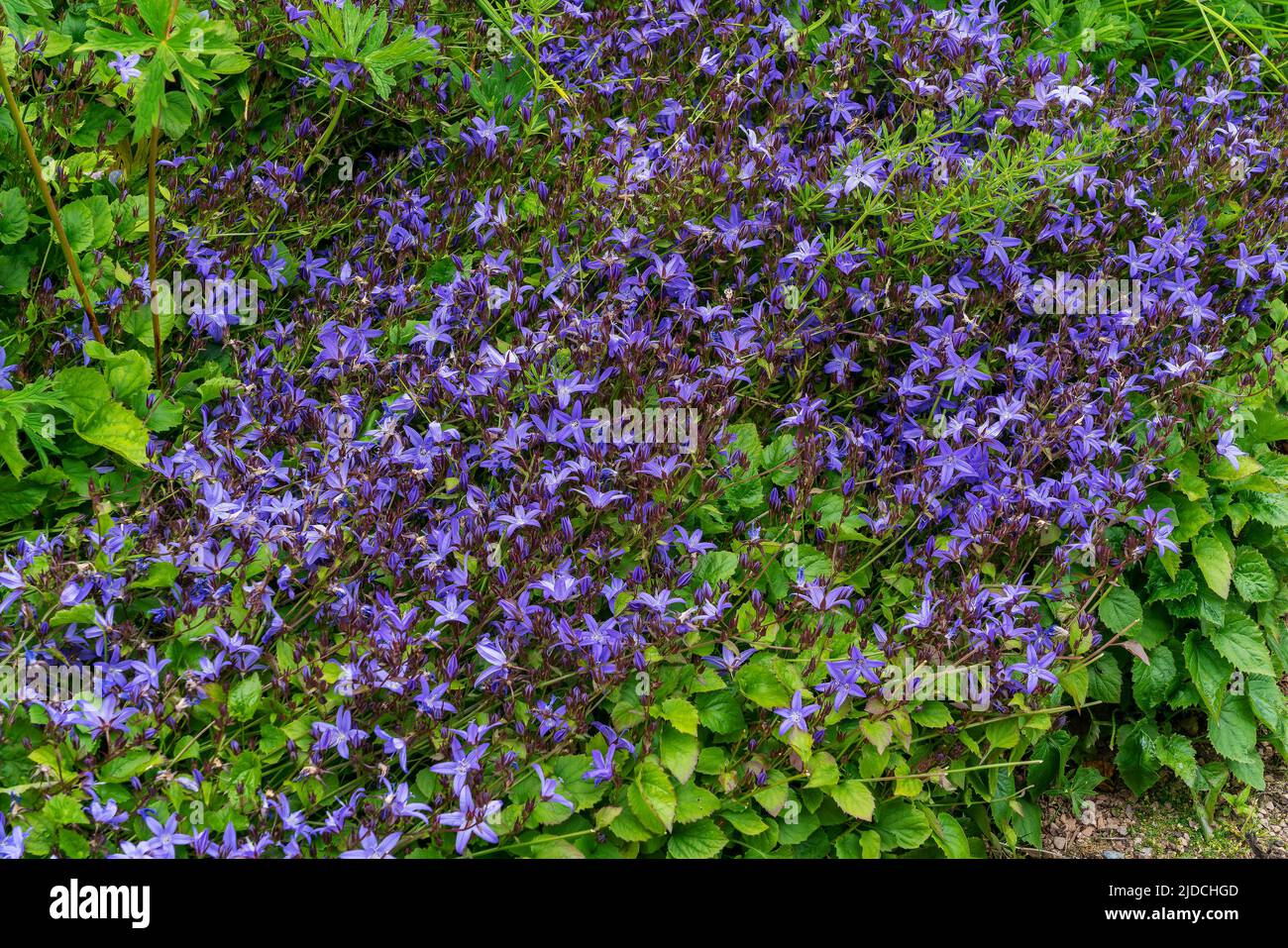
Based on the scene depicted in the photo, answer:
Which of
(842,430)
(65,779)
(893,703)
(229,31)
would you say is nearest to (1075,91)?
(842,430)

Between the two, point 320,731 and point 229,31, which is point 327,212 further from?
point 320,731

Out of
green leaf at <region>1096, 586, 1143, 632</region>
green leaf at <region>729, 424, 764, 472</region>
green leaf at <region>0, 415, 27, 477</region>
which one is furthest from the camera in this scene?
green leaf at <region>1096, 586, 1143, 632</region>

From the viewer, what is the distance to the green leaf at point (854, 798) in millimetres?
2951

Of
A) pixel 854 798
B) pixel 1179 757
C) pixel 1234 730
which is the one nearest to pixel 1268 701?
pixel 1234 730

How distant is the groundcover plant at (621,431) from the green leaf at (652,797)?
0.01 meters

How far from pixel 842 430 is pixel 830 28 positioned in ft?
5.74

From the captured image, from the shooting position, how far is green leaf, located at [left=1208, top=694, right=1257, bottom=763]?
3.76 m

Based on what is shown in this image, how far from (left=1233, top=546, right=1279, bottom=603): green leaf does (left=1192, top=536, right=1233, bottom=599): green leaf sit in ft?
0.35

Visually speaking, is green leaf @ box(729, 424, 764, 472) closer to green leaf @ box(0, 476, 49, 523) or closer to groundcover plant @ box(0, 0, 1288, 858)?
groundcover plant @ box(0, 0, 1288, 858)

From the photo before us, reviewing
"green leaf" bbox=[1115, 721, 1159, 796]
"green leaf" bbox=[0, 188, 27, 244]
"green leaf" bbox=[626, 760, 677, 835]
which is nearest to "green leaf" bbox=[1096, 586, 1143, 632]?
"green leaf" bbox=[1115, 721, 1159, 796]

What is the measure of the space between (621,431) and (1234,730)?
7.30 feet

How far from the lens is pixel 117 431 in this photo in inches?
127

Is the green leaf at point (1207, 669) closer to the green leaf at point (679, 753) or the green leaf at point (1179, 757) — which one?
the green leaf at point (1179, 757)

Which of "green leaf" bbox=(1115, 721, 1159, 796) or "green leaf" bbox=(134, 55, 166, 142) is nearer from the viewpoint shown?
"green leaf" bbox=(134, 55, 166, 142)
